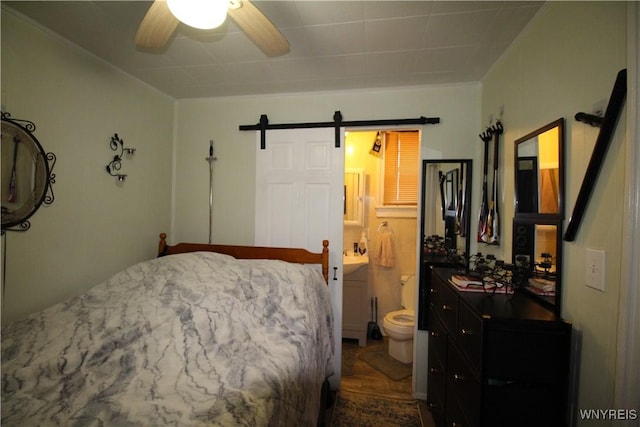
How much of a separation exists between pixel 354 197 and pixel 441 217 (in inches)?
48.7

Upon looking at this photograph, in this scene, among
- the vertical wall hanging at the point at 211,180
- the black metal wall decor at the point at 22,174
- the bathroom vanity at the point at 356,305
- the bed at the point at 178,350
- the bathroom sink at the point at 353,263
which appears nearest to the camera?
the bed at the point at 178,350

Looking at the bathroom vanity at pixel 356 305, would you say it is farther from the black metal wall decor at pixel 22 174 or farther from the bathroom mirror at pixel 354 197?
the black metal wall decor at pixel 22 174

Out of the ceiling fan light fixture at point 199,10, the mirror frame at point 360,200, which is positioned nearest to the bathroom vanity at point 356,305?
the mirror frame at point 360,200

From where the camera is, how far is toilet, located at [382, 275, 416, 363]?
2.56m

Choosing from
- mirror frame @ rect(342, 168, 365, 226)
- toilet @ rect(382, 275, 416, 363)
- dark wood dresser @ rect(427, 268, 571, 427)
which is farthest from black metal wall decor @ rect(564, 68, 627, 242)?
mirror frame @ rect(342, 168, 365, 226)

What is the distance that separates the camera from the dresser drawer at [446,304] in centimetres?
142

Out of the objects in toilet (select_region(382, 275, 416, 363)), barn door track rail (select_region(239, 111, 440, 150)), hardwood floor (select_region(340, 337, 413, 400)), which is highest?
barn door track rail (select_region(239, 111, 440, 150))

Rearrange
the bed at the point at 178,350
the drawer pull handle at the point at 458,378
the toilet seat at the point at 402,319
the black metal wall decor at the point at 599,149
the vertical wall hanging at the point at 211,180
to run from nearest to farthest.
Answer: the black metal wall decor at the point at 599,149 → the bed at the point at 178,350 → the drawer pull handle at the point at 458,378 → the vertical wall hanging at the point at 211,180 → the toilet seat at the point at 402,319

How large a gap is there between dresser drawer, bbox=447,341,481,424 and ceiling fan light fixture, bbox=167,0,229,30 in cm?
180

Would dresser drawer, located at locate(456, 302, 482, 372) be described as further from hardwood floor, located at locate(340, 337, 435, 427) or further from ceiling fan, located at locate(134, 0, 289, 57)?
ceiling fan, located at locate(134, 0, 289, 57)

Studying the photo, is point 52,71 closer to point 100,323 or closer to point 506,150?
point 100,323

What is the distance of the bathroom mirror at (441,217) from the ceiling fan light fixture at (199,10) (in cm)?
178

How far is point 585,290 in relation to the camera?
3.28 feet

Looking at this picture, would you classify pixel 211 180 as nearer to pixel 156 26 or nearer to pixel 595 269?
pixel 156 26
